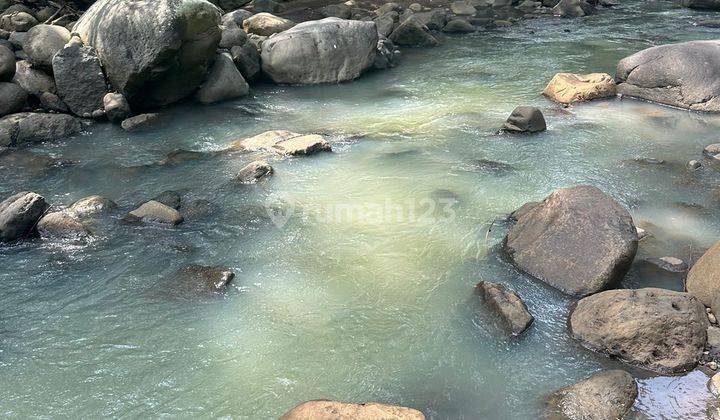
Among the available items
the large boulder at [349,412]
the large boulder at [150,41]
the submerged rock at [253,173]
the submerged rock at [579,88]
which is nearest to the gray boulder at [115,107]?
the large boulder at [150,41]

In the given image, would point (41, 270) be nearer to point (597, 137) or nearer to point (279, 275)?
point (279, 275)

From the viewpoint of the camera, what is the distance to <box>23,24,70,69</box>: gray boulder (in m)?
10.1

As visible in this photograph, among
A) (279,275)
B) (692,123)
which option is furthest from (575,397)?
(692,123)

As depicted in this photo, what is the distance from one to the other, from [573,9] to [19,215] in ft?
50.2

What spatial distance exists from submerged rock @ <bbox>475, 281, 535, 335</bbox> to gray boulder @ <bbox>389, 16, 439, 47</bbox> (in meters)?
10.1

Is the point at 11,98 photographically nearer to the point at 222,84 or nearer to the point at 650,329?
the point at 222,84

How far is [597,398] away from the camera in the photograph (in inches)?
164

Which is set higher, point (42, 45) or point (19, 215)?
point (42, 45)

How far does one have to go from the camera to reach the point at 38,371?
15.5ft

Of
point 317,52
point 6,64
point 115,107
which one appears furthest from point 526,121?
point 6,64

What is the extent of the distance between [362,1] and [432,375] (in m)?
15.3

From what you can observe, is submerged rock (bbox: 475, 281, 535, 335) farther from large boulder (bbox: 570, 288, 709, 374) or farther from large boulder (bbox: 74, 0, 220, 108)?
large boulder (bbox: 74, 0, 220, 108)

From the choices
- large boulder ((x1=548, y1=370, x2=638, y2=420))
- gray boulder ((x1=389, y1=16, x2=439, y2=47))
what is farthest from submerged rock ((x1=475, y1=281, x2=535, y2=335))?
gray boulder ((x1=389, y1=16, x2=439, y2=47))

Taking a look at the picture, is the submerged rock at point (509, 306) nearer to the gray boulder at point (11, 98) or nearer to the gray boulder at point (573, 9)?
the gray boulder at point (11, 98)
